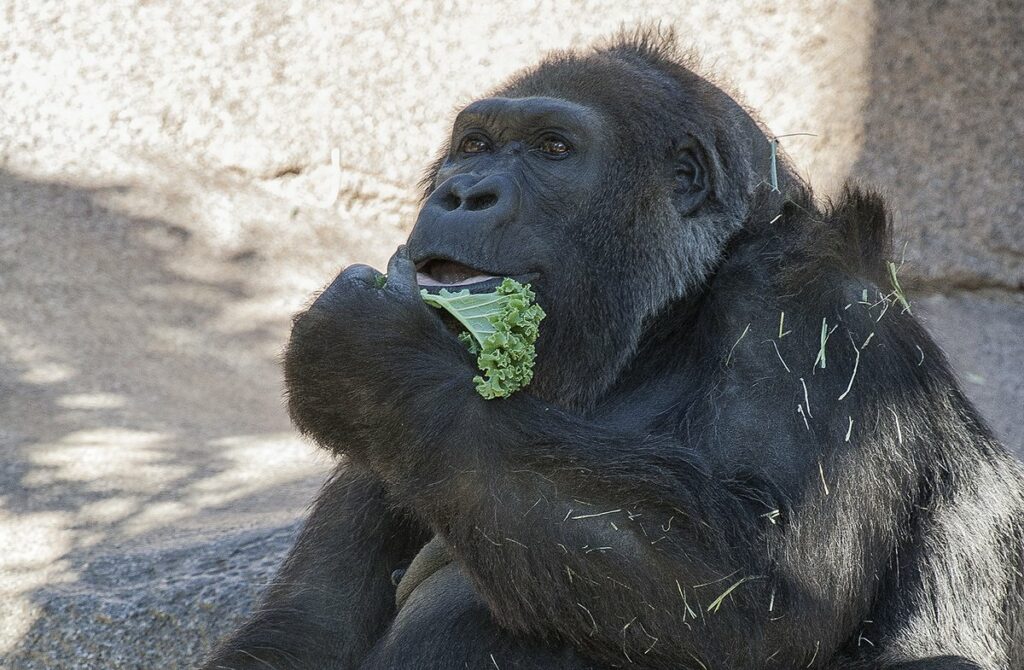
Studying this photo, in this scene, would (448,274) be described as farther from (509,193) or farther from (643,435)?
(643,435)

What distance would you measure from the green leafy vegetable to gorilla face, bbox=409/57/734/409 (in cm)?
9

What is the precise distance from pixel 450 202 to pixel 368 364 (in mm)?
726

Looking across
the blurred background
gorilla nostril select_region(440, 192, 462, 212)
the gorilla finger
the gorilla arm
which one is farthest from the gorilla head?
the blurred background

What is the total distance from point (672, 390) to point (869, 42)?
462 cm

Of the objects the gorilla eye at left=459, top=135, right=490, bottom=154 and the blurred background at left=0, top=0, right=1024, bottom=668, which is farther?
the blurred background at left=0, top=0, right=1024, bottom=668

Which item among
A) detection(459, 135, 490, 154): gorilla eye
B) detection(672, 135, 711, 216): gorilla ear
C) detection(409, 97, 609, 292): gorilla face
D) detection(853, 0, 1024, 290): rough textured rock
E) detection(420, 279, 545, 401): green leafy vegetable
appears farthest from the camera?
detection(853, 0, 1024, 290): rough textured rock

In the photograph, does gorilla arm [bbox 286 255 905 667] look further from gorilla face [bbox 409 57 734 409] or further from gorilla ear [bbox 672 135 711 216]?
gorilla ear [bbox 672 135 711 216]

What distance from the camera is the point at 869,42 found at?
7.44m

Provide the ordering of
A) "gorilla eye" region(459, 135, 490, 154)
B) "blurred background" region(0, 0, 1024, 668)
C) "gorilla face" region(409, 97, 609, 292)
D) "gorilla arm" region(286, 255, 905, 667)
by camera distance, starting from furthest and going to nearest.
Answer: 1. "blurred background" region(0, 0, 1024, 668)
2. "gorilla eye" region(459, 135, 490, 154)
3. "gorilla face" region(409, 97, 609, 292)
4. "gorilla arm" region(286, 255, 905, 667)

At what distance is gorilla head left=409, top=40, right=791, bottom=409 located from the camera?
3686 millimetres

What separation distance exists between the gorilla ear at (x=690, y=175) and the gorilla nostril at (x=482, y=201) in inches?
23.6

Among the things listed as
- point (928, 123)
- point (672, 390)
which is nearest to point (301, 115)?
point (928, 123)

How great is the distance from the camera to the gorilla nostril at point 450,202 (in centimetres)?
369

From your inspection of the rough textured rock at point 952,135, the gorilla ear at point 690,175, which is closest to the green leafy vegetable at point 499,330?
the gorilla ear at point 690,175
